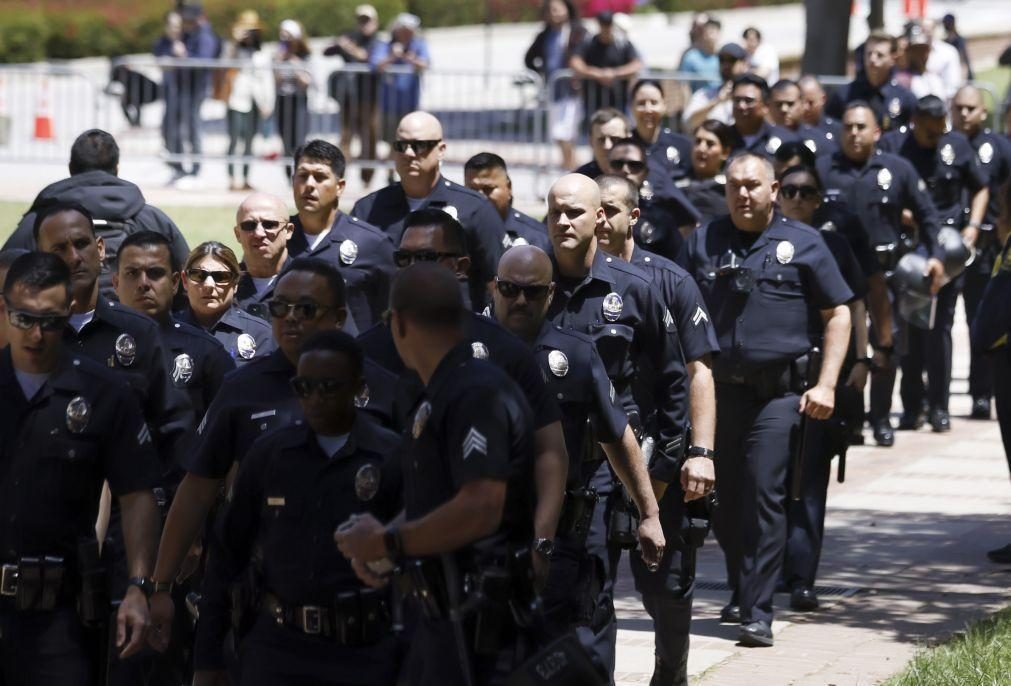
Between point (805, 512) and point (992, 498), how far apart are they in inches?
124

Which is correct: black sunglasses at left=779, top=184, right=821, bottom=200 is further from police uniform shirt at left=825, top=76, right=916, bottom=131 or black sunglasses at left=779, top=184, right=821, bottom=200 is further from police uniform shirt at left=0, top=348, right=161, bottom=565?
police uniform shirt at left=825, top=76, right=916, bottom=131

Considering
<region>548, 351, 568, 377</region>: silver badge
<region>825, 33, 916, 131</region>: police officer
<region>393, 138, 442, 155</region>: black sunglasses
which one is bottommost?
<region>548, 351, 568, 377</region>: silver badge

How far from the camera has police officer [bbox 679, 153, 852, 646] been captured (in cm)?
895

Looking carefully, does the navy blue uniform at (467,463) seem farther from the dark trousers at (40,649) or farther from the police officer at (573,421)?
the dark trousers at (40,649)

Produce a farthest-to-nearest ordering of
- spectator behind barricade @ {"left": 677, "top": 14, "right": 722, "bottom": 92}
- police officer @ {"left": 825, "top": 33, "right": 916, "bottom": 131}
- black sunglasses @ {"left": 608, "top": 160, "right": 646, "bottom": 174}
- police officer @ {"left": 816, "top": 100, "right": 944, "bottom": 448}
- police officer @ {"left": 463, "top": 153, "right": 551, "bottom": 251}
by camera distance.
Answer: spectator behind barricade @ {"left": 677, "top": 14, "right": 722, "bottom": 92}
police officer @ {"left": 825, "top": 33, "right": 916, "bottom": 131}
police officer @ {"left": 816, "top": 100, "right": 944, "bottom": 448}
police officer @ {"left": 463, "top": 153, "right": 551, "bottom": 251}
black sunglasses @ {"left": 608, "top": 160, "right": 646, "bottom": 174}

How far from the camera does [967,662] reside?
7.89 metres

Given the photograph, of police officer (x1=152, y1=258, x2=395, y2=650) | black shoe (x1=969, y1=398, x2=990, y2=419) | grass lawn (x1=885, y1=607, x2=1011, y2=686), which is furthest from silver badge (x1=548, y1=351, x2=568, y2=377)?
black shoe (x1=969, y1=398, x2=990, y2=419)

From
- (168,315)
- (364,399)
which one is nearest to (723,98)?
(168,315)

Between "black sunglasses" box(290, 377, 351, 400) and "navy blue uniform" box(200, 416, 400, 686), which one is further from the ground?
"black sunglasses" box(290, 377, 351, 400)

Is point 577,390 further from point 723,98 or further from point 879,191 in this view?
point 723,98

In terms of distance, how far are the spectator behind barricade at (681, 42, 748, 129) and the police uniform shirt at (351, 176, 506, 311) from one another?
5853 mm

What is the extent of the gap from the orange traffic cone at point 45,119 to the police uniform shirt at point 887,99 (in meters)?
8.95

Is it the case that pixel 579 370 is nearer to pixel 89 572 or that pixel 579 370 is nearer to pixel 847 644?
pixel 89 572

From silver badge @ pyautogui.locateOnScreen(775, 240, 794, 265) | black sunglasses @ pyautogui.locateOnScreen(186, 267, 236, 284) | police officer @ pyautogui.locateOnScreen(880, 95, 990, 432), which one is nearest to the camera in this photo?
black sunglasses @ pyautogui.locateOnScreen(186, 267, 236, 284)
